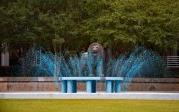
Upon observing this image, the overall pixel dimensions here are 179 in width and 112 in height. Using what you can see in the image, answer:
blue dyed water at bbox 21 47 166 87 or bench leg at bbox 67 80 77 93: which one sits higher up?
bench leg at bbox 67 80 77 93

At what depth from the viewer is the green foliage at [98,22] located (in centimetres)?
2830

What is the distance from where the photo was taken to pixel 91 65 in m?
27.3

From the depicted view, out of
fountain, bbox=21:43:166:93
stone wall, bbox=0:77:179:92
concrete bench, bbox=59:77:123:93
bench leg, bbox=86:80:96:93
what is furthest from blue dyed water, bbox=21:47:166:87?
bench leg, bbox=86:80:96:93

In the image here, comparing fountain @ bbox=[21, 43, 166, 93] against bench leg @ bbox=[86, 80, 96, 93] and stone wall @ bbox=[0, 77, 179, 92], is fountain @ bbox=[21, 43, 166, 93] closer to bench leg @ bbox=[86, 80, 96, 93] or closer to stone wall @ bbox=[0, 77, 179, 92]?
stone wall @ bbox=[0, 77, 179, 92]

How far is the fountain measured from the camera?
27241mm

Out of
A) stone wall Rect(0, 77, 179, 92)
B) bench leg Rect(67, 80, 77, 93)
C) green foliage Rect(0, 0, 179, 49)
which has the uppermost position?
green foliage Rect(0, 0, 179, 49)

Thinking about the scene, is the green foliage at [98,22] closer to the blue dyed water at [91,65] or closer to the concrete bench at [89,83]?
the blue dyed water at [91,65]

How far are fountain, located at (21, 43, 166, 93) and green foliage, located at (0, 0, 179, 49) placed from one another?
99 cm

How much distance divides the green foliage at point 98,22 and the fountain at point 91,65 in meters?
0.99

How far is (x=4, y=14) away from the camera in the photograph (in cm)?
2817

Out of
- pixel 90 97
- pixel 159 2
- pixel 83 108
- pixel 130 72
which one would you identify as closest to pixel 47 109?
pixel 83 108

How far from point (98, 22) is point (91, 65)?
2428 millimetres

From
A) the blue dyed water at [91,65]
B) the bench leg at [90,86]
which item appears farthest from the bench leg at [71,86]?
the blue dyed water at [91,65]

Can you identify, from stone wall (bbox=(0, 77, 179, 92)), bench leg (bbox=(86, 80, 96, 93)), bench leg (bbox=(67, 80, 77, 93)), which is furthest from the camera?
stone wall (bbox=(0, 77, 179, 92))
